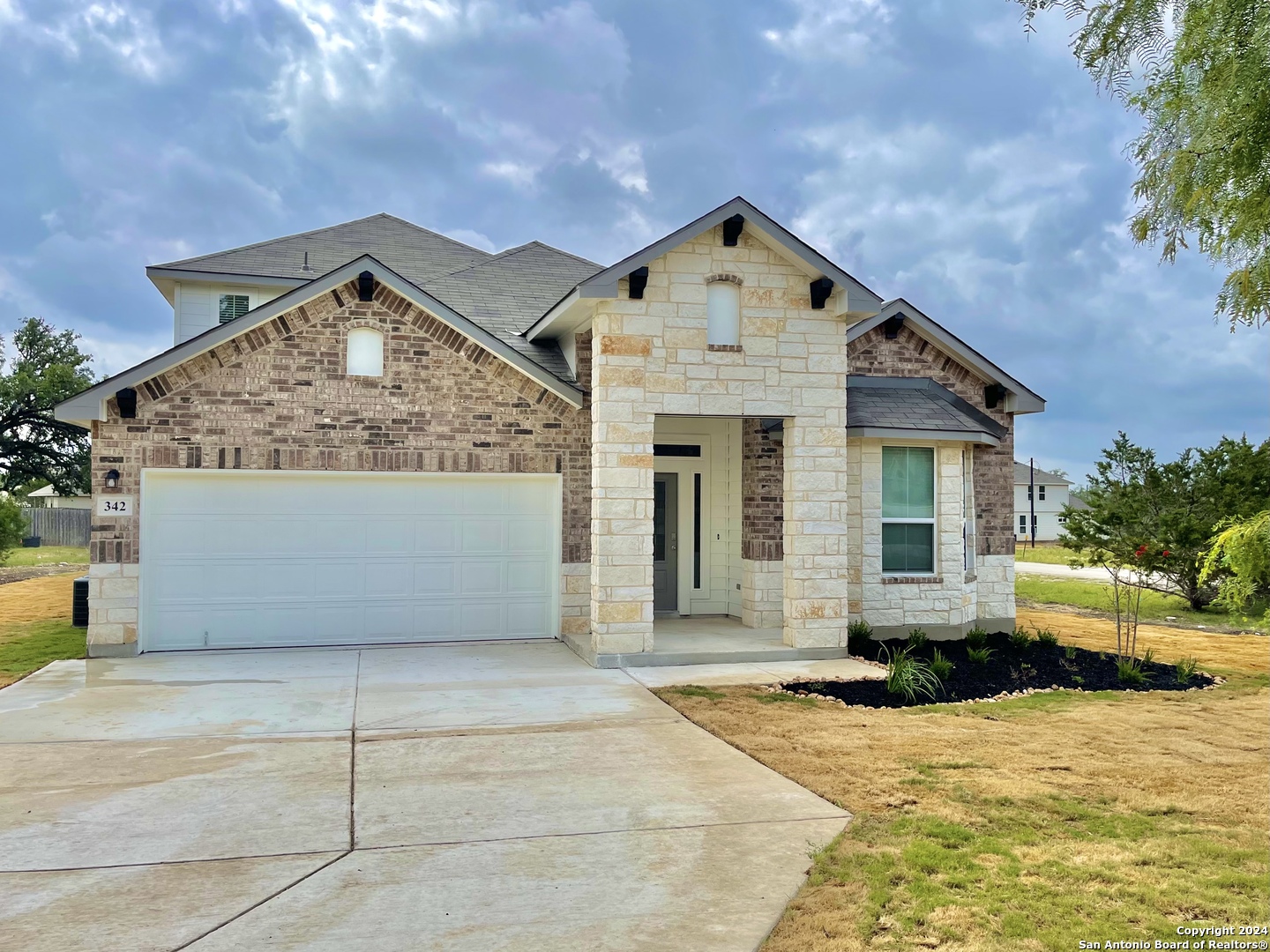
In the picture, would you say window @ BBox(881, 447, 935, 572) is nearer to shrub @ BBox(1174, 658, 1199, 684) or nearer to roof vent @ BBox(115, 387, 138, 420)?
shrub @ BBox(1174, 658, 1199, 684)

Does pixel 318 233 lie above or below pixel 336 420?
above

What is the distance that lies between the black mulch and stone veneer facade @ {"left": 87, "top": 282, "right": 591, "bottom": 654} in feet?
14.3

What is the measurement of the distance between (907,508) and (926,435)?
1.15 m

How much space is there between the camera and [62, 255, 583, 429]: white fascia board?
11.6 metres

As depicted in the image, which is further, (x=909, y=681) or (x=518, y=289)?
(x=518, y=289)

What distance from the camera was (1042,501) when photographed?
220 feet

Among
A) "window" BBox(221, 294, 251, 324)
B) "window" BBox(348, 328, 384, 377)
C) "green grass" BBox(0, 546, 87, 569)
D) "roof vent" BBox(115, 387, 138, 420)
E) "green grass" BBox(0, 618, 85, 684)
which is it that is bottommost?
"green grass" BBox(0, 618, 85, 684)

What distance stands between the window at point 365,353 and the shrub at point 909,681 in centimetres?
754

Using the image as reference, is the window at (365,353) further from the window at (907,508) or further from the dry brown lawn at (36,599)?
the dry brown lawn at (36,599)

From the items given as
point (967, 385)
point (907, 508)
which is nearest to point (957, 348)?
point (967, 385)

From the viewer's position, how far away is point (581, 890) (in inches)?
191

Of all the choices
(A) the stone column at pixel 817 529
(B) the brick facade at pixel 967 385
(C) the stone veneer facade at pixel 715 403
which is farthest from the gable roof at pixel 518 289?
Answer: (B) the brick facade at pixel 967 385

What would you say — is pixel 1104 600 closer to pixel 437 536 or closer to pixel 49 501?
pixel 437 536

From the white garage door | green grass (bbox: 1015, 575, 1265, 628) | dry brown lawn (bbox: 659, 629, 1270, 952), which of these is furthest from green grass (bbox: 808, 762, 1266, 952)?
green grass (bbox: 1015, 575, 1265, 628)
